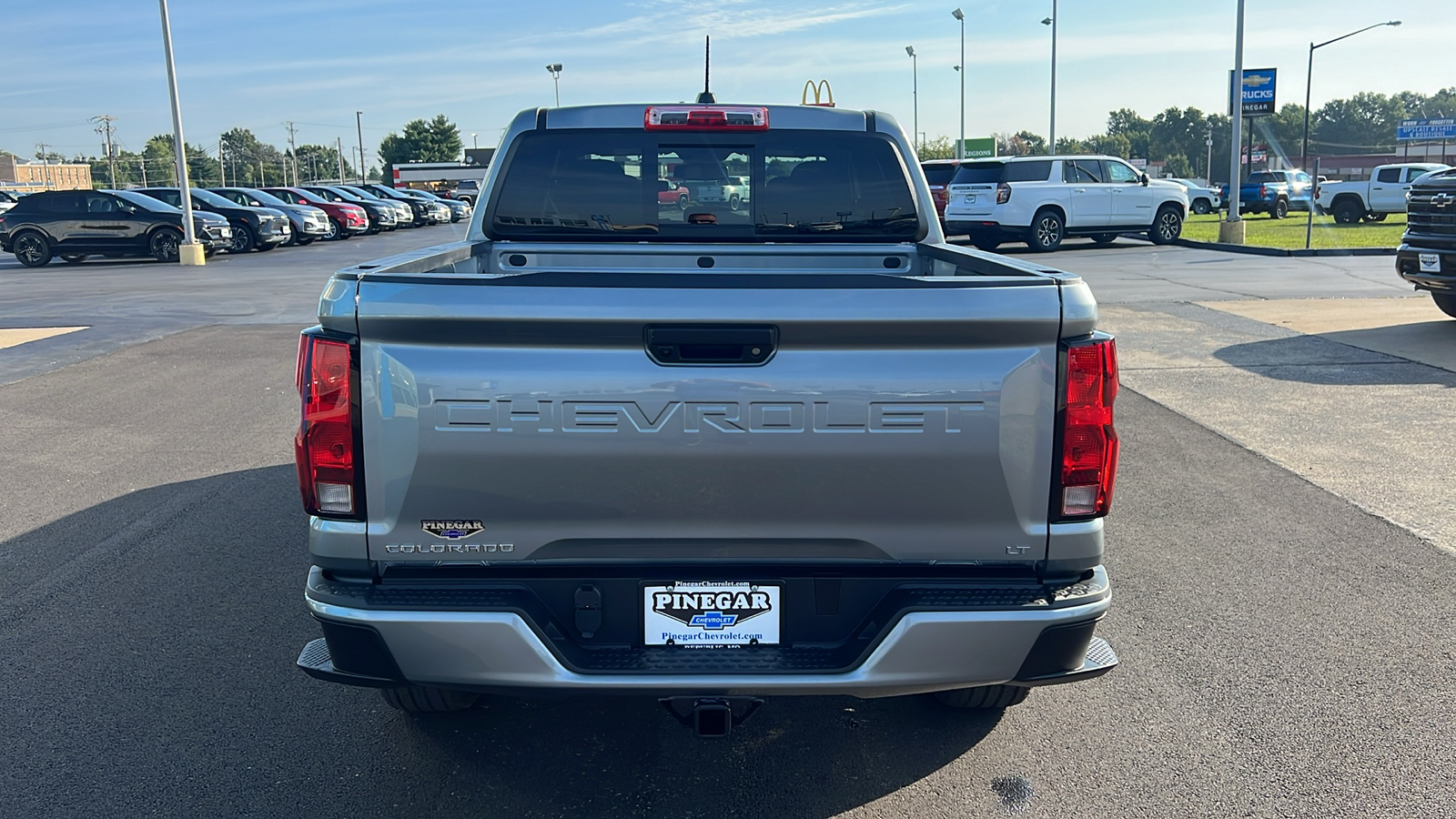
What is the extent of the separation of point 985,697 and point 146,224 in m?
25.7

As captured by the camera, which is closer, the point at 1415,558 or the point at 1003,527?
the point at 1003,527

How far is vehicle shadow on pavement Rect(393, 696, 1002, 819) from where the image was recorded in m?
3.28

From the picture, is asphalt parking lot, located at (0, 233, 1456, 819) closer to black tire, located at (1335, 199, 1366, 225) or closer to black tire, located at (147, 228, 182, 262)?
black tire, located at (147, 228, 182, 262)

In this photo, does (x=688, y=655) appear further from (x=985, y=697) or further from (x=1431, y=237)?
(x=1431, y=237)

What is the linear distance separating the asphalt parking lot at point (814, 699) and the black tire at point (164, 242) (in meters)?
18.2

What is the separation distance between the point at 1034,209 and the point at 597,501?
21642 mm

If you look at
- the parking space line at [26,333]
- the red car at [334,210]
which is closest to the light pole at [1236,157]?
the parking space line at [26,333]

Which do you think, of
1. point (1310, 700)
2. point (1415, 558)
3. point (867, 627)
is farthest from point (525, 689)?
point (1415, 558)

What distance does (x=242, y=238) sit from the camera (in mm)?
28656

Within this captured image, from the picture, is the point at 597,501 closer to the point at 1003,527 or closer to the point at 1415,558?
the point at 1003,527

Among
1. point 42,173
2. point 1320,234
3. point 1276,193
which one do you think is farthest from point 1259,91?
point 42,173

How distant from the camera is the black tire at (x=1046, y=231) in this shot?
23.1 m

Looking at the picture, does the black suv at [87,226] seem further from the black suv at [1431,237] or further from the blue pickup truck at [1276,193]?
the blue pickup truck at [1276,193]

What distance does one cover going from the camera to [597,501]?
2740mm
